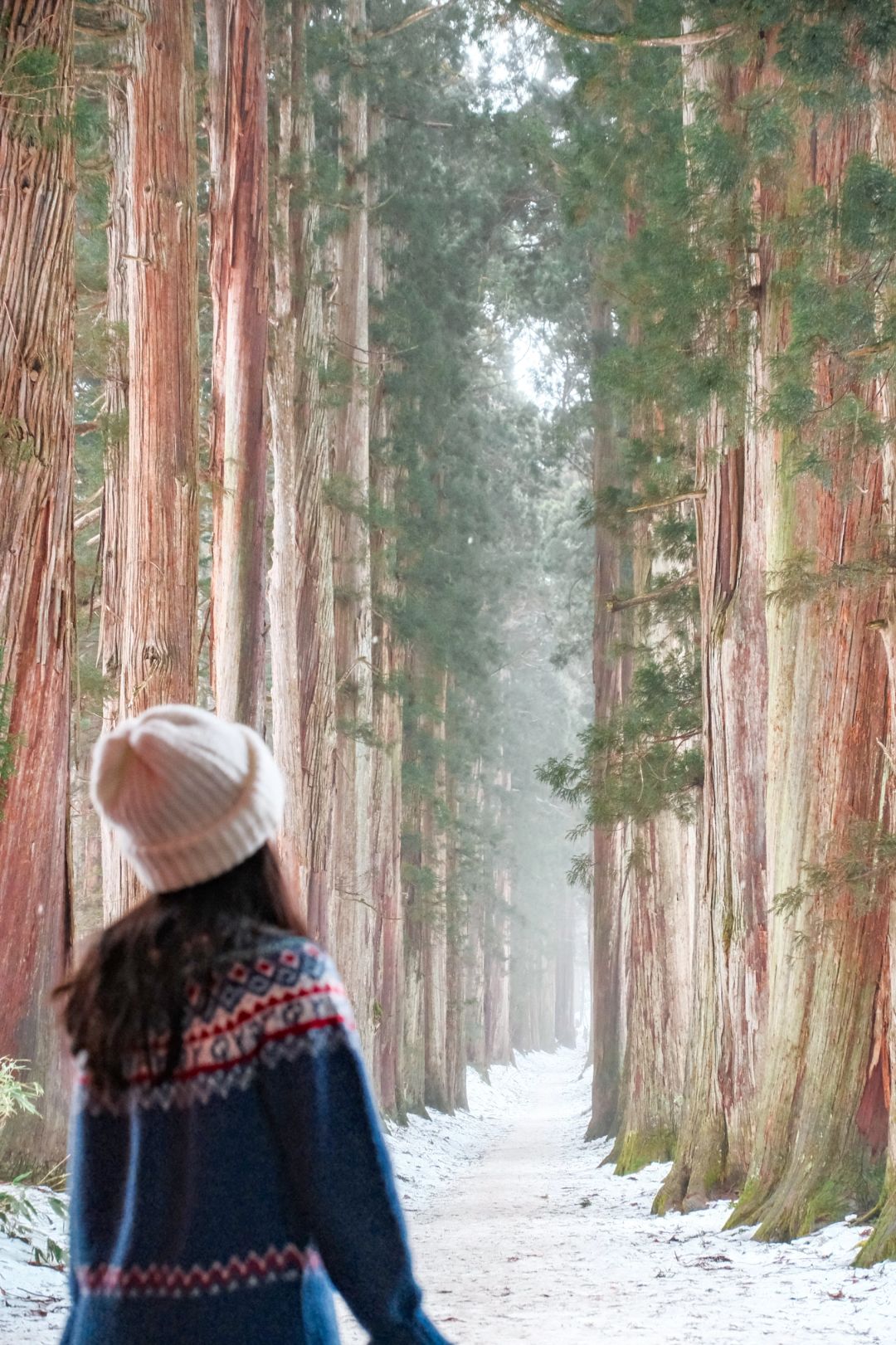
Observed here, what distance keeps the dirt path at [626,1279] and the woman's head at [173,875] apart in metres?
4.56

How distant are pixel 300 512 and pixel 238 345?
340cm

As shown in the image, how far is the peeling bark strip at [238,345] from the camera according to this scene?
11.7m

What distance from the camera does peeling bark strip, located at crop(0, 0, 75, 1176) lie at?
18.8ft

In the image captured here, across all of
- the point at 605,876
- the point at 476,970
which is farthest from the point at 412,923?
the point at 476,970

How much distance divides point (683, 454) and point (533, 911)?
4634 centimetres

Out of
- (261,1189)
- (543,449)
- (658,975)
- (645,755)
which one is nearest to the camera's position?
(261,1189)

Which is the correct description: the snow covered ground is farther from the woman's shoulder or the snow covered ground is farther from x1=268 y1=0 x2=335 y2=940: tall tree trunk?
the woman's shoulder

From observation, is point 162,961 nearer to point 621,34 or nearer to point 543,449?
point 621,34

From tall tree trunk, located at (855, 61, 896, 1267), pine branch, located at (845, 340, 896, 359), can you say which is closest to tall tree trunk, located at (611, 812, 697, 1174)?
tall tree trunk, located at (855, 61, 896, 1267)

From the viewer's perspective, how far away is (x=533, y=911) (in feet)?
188

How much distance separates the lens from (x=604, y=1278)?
25.9ft

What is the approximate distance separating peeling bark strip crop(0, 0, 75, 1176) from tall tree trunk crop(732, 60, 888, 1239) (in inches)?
159

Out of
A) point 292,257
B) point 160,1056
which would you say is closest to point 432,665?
point 292,257

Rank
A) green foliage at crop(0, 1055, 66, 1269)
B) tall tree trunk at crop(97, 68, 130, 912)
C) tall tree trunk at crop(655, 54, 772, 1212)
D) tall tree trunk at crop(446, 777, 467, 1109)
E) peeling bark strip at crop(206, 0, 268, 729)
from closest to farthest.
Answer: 1. green foliage at crop(0, 1055, 66, 1269)
2. tall tree trunk at crop(97, 68, 130, 912)
3. tall tree trunk at crop(655, 54, 772, 1212)
4. peeling bark strip at crop(206, 0, 268, 729)
5. tall tree trunk at crop(446, 777, 467, 1109)
